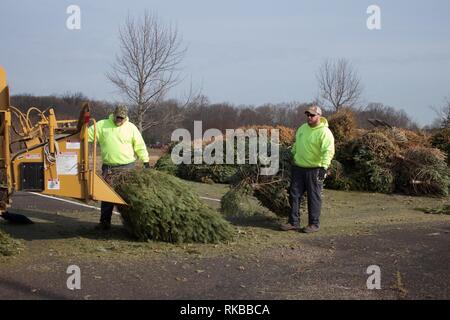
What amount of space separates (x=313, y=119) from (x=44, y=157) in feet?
14.3

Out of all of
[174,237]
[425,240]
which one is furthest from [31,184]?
[425,240]

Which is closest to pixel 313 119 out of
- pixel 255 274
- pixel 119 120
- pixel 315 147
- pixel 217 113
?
pixel 315 147

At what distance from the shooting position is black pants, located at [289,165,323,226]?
8.80 meters

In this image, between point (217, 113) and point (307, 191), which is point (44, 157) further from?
point (217, 113)

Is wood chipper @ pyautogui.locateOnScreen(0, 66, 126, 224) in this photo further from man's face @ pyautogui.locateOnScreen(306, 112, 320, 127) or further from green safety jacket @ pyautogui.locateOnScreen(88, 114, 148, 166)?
man's face @ pyautogui.locateOnScreen(306, 112, 320, 127)

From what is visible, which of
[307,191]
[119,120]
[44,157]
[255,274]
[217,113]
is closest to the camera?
[255,274]

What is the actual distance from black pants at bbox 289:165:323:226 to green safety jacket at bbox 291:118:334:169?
134 mm

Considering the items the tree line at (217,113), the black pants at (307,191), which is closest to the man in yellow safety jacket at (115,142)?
the black pants at (307,191)

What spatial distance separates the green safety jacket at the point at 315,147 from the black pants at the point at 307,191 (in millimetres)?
134

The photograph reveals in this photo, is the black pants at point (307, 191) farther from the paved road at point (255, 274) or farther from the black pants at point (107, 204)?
the black pants at point (107, 204)

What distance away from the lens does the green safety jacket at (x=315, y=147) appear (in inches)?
343

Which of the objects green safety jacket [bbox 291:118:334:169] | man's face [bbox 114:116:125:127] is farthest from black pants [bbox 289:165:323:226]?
man's face [bbox 114:116:125:127]

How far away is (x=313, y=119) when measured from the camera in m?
8.81
